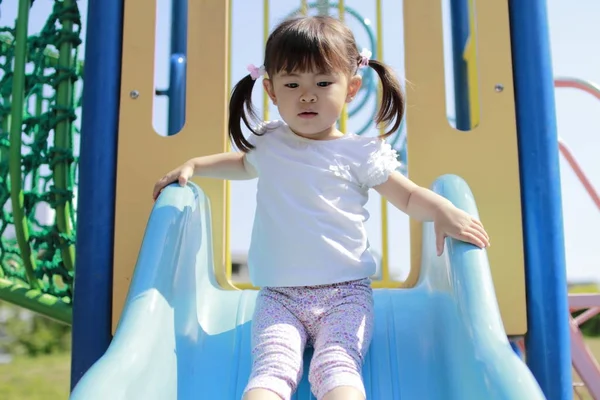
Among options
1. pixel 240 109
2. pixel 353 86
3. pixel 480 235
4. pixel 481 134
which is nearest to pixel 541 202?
pixel 481 134

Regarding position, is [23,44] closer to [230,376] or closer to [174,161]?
[174,161]

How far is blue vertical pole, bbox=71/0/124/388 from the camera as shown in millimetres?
1697

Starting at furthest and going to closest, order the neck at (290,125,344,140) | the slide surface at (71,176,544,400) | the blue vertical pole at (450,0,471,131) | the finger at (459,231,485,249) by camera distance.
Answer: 1. the blue vertical pole at (450,0,471,131)
2. the neck at (290,125,344,140)
3. the finger at (459,231,485,249)
4. the slide surface at (71,176,544,400)

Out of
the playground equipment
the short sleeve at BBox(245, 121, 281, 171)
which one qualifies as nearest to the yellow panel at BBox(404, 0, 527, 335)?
the playground equipment

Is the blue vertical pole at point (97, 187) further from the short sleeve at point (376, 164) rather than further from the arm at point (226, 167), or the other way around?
the short sleeve at point (376, 164)

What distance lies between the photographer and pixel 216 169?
5.30 feet

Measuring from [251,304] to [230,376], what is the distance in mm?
226

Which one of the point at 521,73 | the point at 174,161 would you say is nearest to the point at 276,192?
the point at 174,161

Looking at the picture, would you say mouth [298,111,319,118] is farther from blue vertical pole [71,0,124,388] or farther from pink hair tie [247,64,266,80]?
blue vertical pole [71,0,124,388]

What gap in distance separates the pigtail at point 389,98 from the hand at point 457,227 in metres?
0.31

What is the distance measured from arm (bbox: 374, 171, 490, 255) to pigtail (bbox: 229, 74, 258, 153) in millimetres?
357

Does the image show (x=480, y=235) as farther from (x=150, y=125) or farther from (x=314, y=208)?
(x=150, y=125)

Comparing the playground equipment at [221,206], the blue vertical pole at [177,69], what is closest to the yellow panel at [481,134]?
the playground equipment at [221,206]

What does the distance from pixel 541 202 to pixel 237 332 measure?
0.79m
